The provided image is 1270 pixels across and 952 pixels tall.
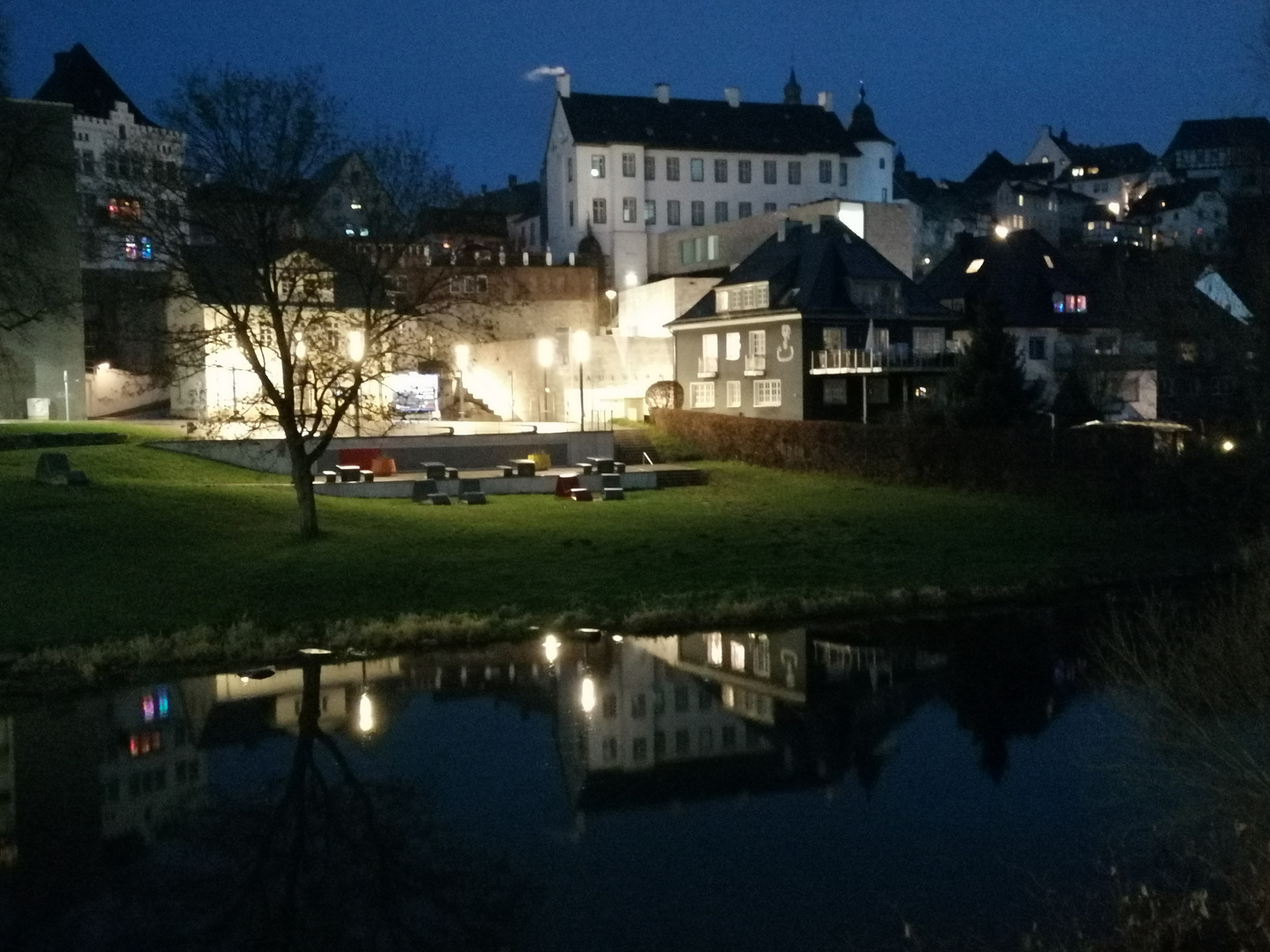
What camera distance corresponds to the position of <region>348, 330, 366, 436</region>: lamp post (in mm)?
24234

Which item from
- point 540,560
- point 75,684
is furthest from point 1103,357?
point 75,684

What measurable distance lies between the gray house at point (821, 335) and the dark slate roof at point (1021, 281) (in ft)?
17.8

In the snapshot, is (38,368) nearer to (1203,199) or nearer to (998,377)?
(998,377)

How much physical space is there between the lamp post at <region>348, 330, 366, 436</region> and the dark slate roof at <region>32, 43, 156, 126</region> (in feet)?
158

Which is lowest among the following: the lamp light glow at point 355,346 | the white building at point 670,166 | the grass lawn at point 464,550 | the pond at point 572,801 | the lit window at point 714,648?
the pond at point 572,801

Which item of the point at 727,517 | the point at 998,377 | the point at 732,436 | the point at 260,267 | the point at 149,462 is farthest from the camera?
the point at 732,436

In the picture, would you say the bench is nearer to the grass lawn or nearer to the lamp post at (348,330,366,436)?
the grass lawn

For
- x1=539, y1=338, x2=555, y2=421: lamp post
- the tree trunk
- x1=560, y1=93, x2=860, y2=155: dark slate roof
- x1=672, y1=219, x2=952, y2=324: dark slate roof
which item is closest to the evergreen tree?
x1=672, y1=219, x2=952, y2=324: dark slate roof

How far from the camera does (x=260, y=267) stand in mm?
24562

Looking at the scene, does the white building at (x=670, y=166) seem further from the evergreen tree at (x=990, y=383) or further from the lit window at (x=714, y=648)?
the lit window at (x=714, y=648)

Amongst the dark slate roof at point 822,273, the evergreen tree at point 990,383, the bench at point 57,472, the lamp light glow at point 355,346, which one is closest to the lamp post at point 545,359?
the dark slate roof at point 822,273

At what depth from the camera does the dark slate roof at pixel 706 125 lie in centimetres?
7106

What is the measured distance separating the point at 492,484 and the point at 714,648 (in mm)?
14357

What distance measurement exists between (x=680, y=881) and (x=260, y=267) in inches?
668
